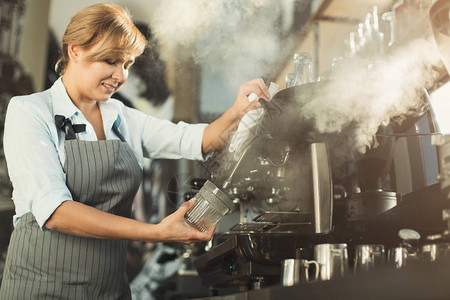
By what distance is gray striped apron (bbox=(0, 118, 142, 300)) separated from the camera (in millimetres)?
1216

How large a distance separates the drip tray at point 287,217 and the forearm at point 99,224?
1.04ft

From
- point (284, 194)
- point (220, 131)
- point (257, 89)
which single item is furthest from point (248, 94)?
point (284, 194)

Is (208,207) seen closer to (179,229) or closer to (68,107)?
(179,229)

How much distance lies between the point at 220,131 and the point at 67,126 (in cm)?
50

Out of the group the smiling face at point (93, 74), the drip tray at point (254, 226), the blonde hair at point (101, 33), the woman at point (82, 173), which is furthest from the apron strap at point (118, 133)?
the drip tray at point (254, 226)

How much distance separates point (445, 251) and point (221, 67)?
53.4 inches

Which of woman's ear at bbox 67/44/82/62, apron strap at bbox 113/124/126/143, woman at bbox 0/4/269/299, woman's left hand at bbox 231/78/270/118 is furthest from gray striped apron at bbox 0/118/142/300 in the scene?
woman's left hand at bbox 231/78/270/118

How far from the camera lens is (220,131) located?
155cm

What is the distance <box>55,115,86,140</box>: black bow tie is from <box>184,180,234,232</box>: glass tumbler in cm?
47

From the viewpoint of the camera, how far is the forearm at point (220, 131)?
4.96 ft

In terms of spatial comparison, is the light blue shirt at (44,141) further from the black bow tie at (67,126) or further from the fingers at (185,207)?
the fingers at (185,207)

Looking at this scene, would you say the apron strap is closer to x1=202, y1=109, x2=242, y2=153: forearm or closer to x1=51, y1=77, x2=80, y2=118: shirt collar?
x1=51, y1=77, x2=80, y2=118: shirt collar

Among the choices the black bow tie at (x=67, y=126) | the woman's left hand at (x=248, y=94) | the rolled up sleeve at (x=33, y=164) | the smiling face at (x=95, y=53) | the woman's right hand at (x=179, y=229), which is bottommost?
the woman's right hand at (x=179, y=229)

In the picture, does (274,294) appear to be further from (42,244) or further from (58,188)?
(42,244)
